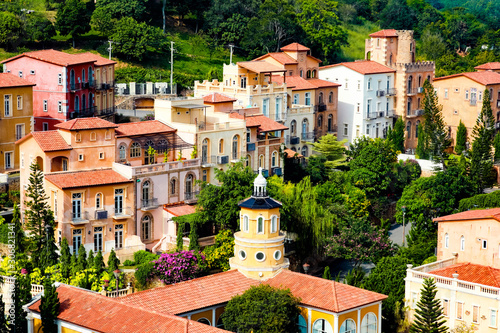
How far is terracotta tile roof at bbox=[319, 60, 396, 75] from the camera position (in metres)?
88.8

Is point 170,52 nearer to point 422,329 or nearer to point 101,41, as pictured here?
point 101,41

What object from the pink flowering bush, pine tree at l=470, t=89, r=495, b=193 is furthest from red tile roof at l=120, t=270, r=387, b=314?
pine tree at l=470, t=89, r=495, b=193

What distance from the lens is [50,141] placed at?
62.0 metres

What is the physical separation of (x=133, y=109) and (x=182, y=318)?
40.2m

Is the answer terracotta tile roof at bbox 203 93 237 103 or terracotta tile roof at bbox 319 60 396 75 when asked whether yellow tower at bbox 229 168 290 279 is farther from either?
terracotta tile roof at bbox 319 60 396 75

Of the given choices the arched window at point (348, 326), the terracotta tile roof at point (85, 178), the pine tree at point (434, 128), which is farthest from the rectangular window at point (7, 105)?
the pine tree at point (434, 128)

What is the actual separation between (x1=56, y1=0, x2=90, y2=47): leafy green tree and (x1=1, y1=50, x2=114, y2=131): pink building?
64.9 ft

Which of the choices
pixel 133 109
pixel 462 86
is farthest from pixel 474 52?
pixel 133 109

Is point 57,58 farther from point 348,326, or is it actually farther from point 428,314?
point 428,314

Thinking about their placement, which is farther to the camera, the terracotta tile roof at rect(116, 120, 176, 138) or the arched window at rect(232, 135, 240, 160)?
the arched window at rect(232, 135, 240, 160)

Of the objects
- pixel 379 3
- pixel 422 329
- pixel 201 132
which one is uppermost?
pixel 379 3

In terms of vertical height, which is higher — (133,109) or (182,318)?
(133,109)

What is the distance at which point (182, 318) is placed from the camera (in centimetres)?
4647

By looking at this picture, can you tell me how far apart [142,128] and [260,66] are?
16528mm
